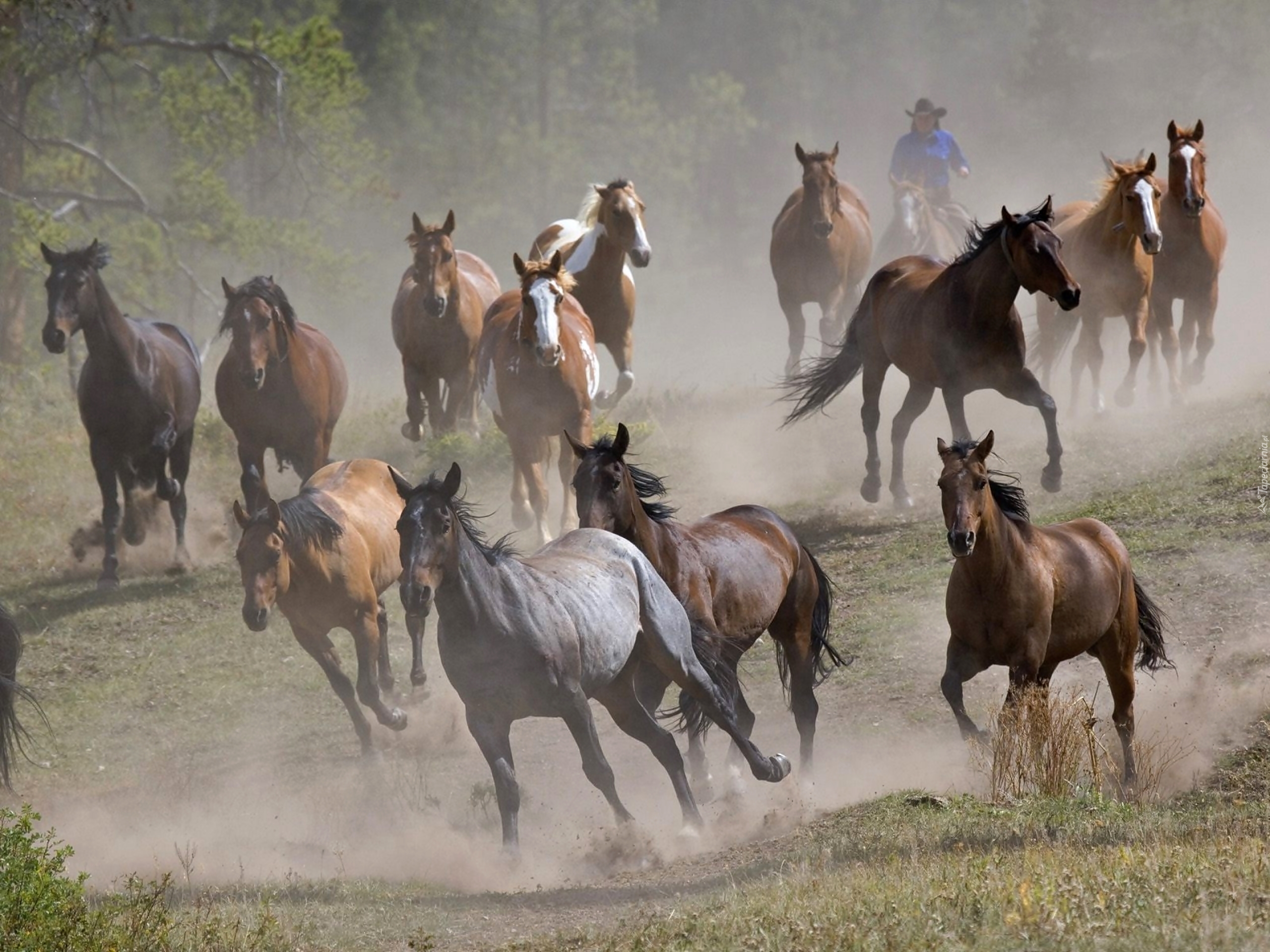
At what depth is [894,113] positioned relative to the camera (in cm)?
5997

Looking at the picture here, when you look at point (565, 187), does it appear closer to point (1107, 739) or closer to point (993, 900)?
point (1107, 739)

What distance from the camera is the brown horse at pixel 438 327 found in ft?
50.0

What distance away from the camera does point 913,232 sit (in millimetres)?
20906

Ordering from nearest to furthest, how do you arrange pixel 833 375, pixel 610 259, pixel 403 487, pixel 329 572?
pixel 403 487 → pixel 329 572 → pixel 833 375 → pixel 610 259

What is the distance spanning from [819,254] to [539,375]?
6.07 m

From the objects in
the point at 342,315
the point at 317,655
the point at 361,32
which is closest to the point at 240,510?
the point at 317,655

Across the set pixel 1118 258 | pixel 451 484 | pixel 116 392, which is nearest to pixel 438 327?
pixel 116 392

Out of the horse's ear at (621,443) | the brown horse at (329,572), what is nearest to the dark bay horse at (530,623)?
the horse's ear at (621,443)

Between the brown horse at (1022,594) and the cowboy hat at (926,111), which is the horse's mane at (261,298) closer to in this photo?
the brown horse at (1022,594)

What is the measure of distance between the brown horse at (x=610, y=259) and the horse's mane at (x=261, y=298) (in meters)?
2.30

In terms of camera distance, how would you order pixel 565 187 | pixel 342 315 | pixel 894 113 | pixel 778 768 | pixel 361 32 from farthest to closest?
pixel 894 113 → pixel 565 187 → pixel 361 32 → pixel 342 315 → pixel 778 768

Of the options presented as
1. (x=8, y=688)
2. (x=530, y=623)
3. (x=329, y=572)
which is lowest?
(x=8, y=688)

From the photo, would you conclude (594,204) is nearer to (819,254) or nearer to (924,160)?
(819,254)

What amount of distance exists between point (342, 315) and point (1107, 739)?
37.2 m
